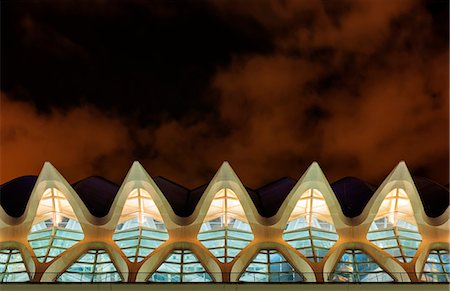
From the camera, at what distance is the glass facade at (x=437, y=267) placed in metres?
25.5

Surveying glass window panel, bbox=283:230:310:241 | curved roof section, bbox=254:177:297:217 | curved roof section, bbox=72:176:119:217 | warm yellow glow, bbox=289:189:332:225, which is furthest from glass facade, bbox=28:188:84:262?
warm yellow glow, bbox=289:189:332:225

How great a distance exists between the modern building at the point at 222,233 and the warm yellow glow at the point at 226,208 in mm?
48

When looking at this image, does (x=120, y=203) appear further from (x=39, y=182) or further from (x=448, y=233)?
(x=448, y=233)

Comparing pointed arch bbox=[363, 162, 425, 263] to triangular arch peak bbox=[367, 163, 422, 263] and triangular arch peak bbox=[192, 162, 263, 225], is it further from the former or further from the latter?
triangular arch peak bbox=[192, 162, 263, 225]

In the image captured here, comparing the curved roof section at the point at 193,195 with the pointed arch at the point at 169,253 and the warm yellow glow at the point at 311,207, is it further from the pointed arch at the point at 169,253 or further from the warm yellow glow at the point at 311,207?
the pointed arch at the point at 169,253

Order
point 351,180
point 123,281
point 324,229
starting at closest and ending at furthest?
point 123,281 → point 324,229 → point 351,180

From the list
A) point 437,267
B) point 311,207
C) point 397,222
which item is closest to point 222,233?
point 311,207

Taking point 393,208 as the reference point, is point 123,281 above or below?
below

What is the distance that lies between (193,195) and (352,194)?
7.71m

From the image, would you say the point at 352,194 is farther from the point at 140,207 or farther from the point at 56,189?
the point at 56,189

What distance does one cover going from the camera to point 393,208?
94.6ft

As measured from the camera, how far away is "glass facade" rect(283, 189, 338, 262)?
27.6 metres

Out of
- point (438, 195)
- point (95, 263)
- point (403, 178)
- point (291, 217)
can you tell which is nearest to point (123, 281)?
point (95, 263)
